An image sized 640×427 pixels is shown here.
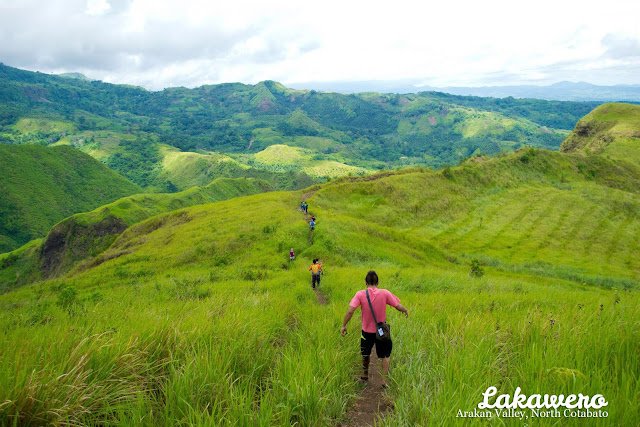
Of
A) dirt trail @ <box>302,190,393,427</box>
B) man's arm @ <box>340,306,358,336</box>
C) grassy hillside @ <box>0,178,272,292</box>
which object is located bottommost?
grassy hillside @ <box>0,178,272,292</box>

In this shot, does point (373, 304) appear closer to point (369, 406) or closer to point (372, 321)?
point (372, 321)

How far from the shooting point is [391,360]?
6.89 m

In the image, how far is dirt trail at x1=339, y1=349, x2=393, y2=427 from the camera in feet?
17.4

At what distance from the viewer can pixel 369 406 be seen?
5859 millimetres

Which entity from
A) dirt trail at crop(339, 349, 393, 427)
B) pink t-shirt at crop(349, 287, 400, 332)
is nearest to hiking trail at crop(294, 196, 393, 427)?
dirt trail at crop(339, 349, 393, 427)

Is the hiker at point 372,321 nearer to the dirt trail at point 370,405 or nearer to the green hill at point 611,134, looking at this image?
the dirt trail at point 370,405

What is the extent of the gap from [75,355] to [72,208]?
233680 mm

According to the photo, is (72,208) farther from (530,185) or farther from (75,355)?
(75,355)

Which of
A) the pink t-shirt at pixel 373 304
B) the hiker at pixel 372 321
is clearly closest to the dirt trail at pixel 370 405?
the hiker at pixel 372 321

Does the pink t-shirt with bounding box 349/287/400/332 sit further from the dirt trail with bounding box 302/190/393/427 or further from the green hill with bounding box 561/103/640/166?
the green hill with bounding box 561/103/640/166

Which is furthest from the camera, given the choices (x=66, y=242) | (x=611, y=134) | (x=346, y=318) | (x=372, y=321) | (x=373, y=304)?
(x=611, y=134)

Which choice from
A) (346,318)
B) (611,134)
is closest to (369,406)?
(346,318)

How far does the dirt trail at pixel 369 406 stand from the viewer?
5.29m

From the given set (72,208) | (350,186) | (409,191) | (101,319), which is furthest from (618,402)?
(72,208)
